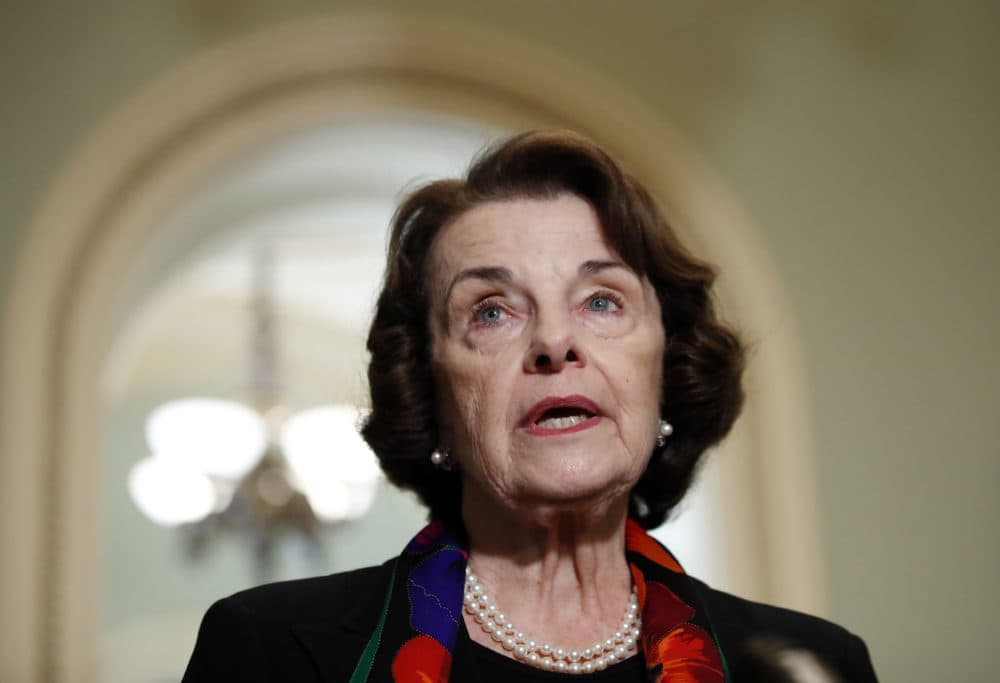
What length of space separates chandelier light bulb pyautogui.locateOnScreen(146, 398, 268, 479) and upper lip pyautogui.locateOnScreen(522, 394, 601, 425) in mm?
5241

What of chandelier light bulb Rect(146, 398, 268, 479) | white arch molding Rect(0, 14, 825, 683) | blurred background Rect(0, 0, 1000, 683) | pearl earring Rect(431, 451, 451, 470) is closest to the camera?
pearl earring Rect(431, 451, 451, 470)

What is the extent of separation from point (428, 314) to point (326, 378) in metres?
9.17

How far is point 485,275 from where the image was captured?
167 cm

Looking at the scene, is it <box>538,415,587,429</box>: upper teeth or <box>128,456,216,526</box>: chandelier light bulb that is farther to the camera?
<box>128,456,216,526</box>: chandelier light bulb

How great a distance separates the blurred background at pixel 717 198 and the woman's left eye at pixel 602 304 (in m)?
2.14

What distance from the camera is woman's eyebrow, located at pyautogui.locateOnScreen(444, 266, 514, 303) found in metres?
1.65

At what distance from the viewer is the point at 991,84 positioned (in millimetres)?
4074

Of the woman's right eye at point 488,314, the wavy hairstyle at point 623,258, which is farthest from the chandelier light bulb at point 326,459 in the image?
the woman's right eye at point 488,314

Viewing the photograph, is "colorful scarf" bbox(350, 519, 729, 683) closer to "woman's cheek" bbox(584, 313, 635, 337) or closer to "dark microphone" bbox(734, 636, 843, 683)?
"woman's cheek" bbox(584, 313, 635, 337)

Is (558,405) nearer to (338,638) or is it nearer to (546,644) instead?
(546,644)

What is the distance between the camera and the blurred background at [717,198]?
3.57m

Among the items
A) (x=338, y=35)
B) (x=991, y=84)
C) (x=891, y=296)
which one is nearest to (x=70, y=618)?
(x=338, y=35)

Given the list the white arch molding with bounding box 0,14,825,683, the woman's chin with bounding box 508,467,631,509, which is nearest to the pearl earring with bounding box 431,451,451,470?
the woman's chin with bounding box 508,467,631,509

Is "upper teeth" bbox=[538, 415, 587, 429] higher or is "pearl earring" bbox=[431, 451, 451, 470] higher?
A: "upper teeth" bbox=[538, 415, 587, 429]
